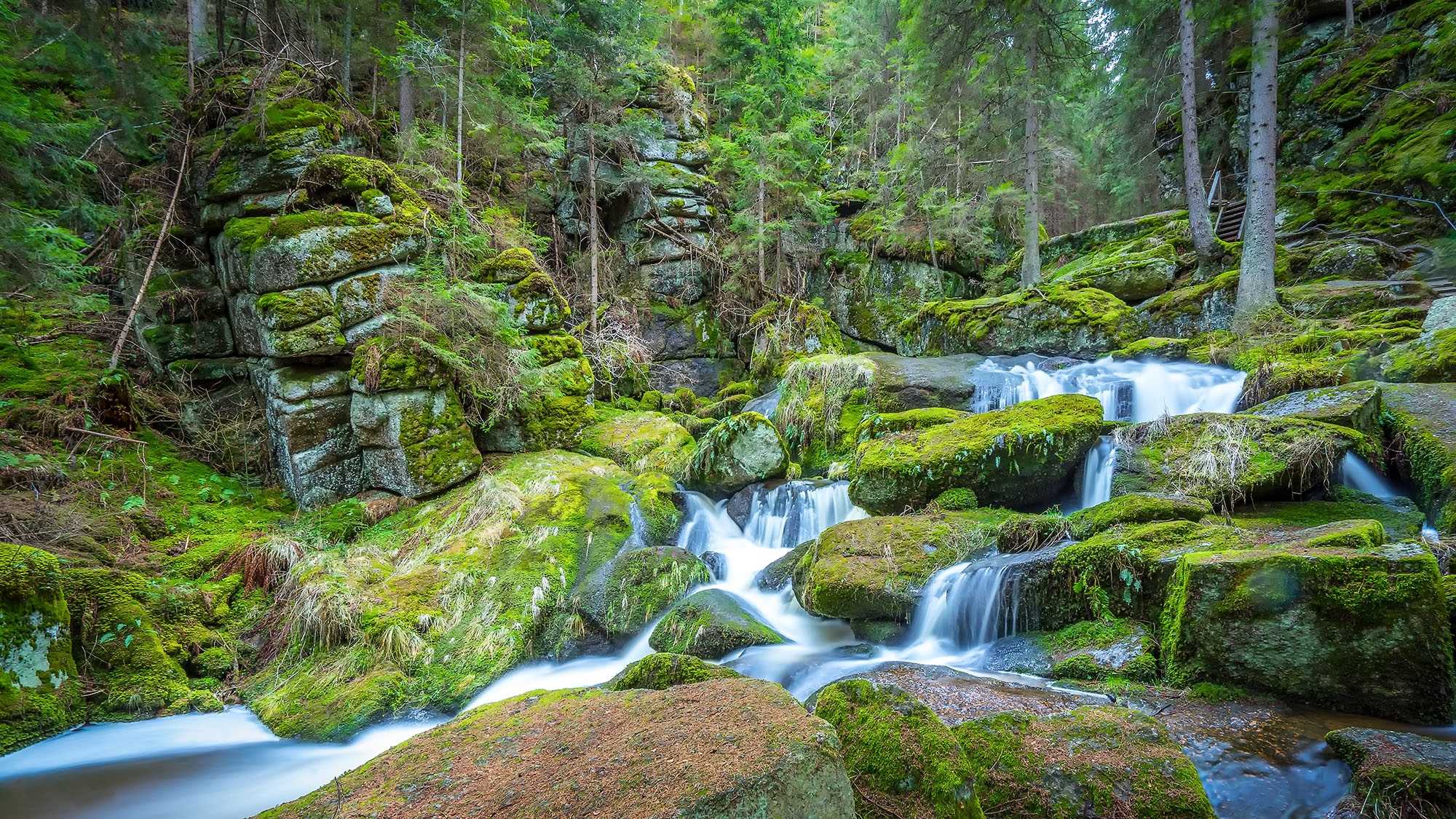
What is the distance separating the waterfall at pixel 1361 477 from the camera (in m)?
5.27

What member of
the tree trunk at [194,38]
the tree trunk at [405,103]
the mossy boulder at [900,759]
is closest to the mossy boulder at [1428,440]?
the mossy boulder at [900,759]

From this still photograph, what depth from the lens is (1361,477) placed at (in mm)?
5309

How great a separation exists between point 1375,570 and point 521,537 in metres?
7.33

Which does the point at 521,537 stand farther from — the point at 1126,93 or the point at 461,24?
the point at 1126,93

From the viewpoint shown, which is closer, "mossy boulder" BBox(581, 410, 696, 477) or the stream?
the stream

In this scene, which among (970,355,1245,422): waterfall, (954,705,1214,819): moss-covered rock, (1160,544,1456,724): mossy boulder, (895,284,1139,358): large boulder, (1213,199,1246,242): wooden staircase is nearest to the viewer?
(954,705,1214,819): moss-covered rock

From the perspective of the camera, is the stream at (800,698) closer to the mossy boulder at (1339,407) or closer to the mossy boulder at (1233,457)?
the mossy boulder at (1233,457)

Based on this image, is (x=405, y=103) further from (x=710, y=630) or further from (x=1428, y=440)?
(x=1428, y=440)

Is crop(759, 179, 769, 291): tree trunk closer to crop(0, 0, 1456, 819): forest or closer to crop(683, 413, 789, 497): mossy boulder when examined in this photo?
crop(0, 0, 1456, 819): forest

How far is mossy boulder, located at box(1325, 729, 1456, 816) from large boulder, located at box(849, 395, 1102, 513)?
3.92m

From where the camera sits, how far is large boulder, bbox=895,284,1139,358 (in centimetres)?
1122

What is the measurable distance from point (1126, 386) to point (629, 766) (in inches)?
371

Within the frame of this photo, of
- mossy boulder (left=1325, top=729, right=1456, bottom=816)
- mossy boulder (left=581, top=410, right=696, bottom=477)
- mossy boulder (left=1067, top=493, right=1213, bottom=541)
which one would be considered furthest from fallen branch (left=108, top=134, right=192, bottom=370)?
mossy boulder (left=1325, top=729, right=1456, bottom=816)

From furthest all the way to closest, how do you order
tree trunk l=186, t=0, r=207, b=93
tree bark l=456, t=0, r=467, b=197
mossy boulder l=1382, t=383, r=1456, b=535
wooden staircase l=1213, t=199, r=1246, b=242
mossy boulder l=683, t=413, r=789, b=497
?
wooden staircase l=1213, t=199, r=1246, b=242 → tree bark l=456, t=0, r=467, b=197 → tree trunk l=186, t=0, r=207, b=93 → mossy boulder l=683, t=413, r=789, b=497 → mossy boulder l=1382, t=383, r=1456, b=535
